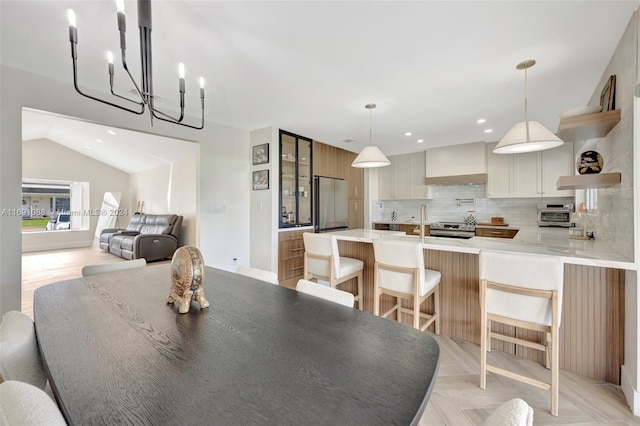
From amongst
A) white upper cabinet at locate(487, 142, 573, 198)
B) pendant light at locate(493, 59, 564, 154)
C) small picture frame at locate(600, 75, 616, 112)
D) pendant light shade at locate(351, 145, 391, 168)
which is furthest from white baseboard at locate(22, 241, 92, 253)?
small picture frame at locate(600, 75, 616, 112)

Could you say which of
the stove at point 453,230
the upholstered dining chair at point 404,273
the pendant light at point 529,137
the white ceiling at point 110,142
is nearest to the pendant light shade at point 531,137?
the pendant light at point 529,137

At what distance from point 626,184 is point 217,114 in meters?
3.95

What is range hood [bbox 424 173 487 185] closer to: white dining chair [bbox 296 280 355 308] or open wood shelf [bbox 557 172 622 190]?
open wood shelf [bbox 557 172 622 190]

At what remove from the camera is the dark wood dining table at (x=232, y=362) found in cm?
58

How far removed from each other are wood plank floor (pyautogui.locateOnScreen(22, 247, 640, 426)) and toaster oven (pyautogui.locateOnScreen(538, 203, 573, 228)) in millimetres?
3317

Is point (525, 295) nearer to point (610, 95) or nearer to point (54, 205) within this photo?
point (610, 95)

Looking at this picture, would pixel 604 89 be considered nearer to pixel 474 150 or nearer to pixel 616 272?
pixel 616 272

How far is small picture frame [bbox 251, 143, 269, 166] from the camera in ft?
12.8

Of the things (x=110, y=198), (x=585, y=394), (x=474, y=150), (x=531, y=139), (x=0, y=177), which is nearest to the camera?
(x=585, y=394)

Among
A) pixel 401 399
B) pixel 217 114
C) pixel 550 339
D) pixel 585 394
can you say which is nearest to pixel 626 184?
pixel 550 339

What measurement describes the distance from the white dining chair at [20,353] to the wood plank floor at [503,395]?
1.79 meters

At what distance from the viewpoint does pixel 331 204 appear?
491cm

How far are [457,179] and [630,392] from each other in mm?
3742

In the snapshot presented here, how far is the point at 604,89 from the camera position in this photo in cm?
222
